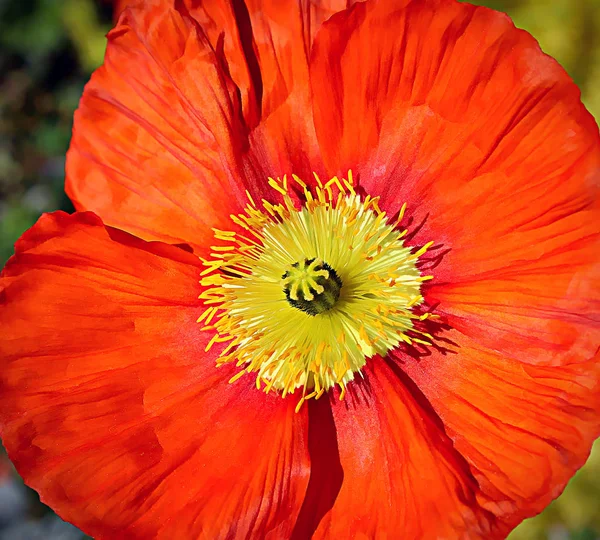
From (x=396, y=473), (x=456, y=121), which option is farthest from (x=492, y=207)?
(x=396, y=473)

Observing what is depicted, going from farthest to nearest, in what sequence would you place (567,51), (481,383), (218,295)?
(567,51)
(218,295)
(481,383)

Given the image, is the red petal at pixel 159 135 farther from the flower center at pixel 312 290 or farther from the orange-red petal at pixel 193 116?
the flower center at pixel 312 290

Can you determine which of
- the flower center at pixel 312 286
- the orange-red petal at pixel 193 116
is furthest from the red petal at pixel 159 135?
the flower center at pixel 312 286

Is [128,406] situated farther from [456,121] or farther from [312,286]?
[456,121]

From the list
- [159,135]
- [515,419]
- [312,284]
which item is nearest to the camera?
[515,419]

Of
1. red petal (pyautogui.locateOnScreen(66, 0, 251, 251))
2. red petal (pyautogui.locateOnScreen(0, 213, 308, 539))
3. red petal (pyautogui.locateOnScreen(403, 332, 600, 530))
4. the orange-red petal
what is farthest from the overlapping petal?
red petal (pyautogui.locateOnScreen(0, 213, 308, 539))

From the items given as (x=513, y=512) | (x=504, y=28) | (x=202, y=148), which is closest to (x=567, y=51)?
(x=504, y=28)

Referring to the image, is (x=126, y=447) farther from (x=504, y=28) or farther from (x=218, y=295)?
(x=504, y=28)
